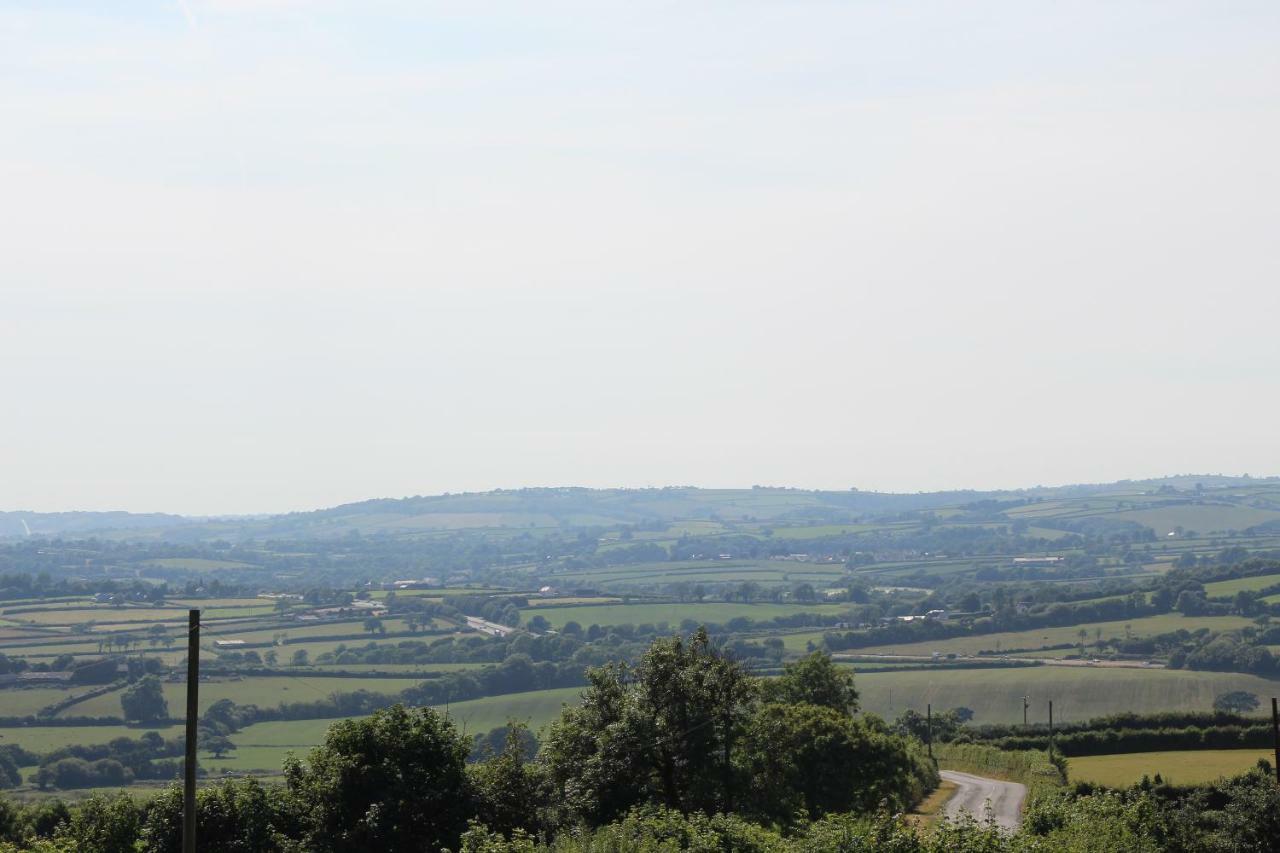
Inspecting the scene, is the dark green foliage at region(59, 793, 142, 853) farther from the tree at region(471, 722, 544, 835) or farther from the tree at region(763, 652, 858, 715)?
the tree at region(763, 652, 858, 715)

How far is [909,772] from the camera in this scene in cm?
6994

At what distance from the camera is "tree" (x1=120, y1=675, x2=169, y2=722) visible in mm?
148125

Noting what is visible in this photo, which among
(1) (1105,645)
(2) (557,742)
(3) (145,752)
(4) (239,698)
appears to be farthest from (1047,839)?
(1) (1105,645)

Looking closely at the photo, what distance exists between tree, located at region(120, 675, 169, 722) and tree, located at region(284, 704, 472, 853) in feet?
362

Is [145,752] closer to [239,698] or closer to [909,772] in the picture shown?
[239,698]

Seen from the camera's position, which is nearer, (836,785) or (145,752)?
(836,785)

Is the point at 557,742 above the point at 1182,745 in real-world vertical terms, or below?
above

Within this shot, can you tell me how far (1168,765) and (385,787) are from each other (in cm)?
5738

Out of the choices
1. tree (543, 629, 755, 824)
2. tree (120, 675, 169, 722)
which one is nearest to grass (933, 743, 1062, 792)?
tree (543, 629, 755, 824)

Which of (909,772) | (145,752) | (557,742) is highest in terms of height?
(557,742)

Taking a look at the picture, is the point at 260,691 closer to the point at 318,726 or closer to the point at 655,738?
the point at 318,726

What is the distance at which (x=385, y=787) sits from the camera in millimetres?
45719

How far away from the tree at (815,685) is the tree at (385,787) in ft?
126

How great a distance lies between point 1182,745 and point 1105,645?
112 m
